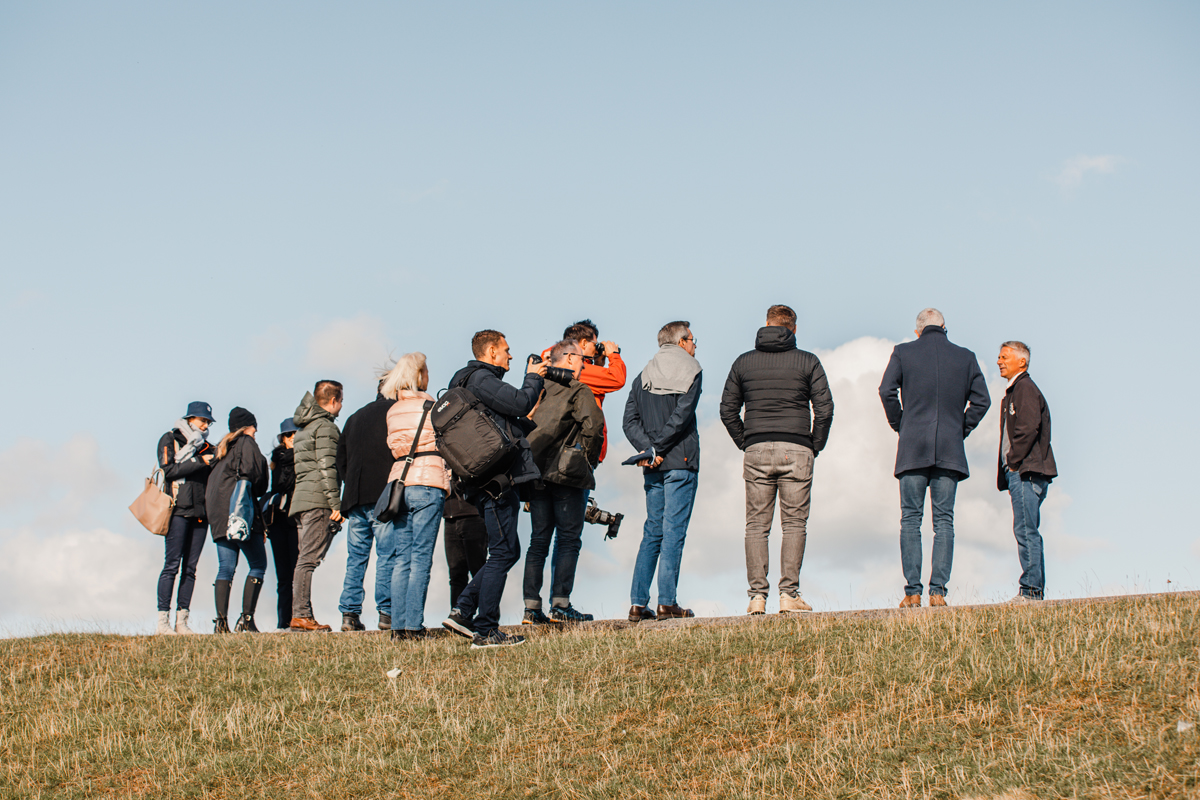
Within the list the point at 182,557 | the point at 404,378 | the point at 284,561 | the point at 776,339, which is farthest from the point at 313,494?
the point at 776,339

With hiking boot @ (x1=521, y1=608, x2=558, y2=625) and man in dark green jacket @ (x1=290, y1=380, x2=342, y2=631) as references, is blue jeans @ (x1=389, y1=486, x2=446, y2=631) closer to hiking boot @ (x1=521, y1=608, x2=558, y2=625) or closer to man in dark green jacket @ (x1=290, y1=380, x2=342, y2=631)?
hiking boot @ (x1=521, y1=608, x2=558, y2=625)

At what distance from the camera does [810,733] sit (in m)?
6.44

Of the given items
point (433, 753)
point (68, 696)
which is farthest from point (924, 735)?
point (68, 696)

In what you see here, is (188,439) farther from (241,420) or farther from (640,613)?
(640,613)

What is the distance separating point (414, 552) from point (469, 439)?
1.20m

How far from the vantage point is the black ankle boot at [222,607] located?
37.9 feet

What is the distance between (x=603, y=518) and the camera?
10.5m

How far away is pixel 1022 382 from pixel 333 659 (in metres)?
6.84

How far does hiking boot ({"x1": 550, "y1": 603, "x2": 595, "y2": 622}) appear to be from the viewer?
396 inches

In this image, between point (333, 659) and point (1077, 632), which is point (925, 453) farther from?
point (333, 659)

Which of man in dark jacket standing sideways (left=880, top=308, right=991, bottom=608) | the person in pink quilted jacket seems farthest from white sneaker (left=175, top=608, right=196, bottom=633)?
man in dark jacket standing sideways (left=880, top=308, right=991, bottom=608)

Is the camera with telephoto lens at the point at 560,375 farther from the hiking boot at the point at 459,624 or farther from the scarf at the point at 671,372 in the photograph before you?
the hiking boot at the point at 459,624

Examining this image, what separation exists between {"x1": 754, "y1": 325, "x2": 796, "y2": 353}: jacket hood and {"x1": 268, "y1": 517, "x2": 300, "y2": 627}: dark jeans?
5.48 metres

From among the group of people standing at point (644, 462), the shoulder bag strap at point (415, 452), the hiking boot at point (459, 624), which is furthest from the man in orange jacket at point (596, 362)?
the hiking boot at point (459, 624)
